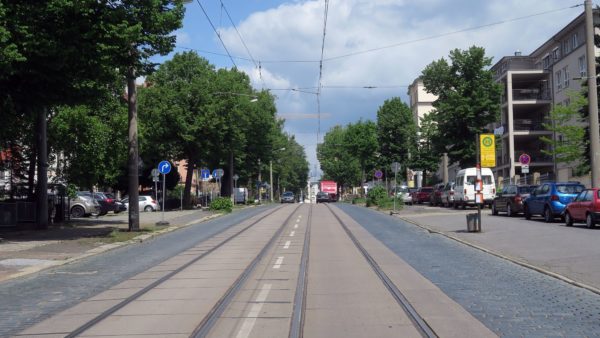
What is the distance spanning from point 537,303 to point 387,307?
7.29ft

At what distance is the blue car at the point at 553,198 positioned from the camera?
25.6 meters

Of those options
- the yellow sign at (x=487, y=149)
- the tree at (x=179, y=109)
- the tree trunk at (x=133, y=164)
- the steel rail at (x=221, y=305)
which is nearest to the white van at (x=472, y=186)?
the yellow sign at (x=487, y=149)

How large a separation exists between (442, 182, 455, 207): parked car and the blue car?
15.8m

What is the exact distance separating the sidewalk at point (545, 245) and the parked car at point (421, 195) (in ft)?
92.0

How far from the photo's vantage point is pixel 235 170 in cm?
7338

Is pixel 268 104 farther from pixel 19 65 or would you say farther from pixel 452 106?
pixel 19 65

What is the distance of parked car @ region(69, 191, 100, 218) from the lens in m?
36.6

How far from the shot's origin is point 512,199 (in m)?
30.9

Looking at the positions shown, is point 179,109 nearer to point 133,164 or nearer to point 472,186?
point 472,186

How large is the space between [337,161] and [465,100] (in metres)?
64.0

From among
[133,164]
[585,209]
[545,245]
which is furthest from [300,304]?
[133,164]

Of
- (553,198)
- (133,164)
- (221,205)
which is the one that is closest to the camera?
(133,164)

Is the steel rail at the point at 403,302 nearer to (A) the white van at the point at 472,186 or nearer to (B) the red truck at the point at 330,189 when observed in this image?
(A) the white van at the point at 472,186

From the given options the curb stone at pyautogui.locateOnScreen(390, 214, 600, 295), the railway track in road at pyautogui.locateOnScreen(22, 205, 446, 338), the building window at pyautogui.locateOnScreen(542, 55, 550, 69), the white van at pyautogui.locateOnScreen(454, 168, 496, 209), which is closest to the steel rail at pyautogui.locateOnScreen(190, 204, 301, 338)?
the railway track in road at pyautogui.locateOnScreen(22, 205, 446, 338)
